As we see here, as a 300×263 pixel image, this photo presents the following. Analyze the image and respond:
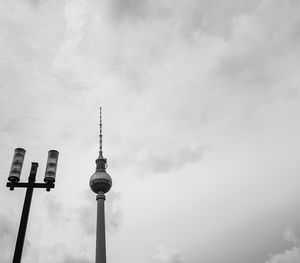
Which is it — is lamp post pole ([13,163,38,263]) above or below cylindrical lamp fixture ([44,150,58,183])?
below

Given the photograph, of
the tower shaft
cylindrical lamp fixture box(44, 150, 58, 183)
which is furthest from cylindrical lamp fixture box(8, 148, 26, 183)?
the tower shaft

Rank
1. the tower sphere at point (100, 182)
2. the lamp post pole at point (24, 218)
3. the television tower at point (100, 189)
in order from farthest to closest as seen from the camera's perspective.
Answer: the tower sphere at point (100, 182)
the television tower at point (100, 189)
the lamp post pole at point (24, 218)

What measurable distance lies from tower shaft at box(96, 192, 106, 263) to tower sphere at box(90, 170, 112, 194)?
185cm

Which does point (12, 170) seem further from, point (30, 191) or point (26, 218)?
point (26, 218)

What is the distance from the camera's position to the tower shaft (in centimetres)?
7339

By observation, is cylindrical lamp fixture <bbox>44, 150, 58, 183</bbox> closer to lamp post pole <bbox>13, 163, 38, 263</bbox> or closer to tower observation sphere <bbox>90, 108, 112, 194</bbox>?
lamp post pole <bbox>13, 163, 38, 263</bbox>

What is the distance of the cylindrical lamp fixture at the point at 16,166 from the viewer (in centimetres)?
1050

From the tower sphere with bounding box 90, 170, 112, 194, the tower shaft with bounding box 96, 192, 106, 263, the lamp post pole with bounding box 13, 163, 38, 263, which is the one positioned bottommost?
the lamp post pole with bounding box 13, 163, 38, 263

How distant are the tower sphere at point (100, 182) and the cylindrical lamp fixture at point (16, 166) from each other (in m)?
69.0

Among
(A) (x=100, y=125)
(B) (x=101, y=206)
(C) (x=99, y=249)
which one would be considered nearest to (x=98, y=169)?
(B) (x=101, y=206)

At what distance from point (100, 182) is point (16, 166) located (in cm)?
6916

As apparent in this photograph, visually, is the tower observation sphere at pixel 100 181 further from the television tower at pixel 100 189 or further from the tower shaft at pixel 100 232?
the tower shaft at pixel 100 232

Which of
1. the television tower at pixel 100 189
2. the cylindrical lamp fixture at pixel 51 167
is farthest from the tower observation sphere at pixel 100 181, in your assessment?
the cylindrical lamp fixture at pixel 51 167

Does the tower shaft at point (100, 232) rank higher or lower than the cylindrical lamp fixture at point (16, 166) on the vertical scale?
higher
